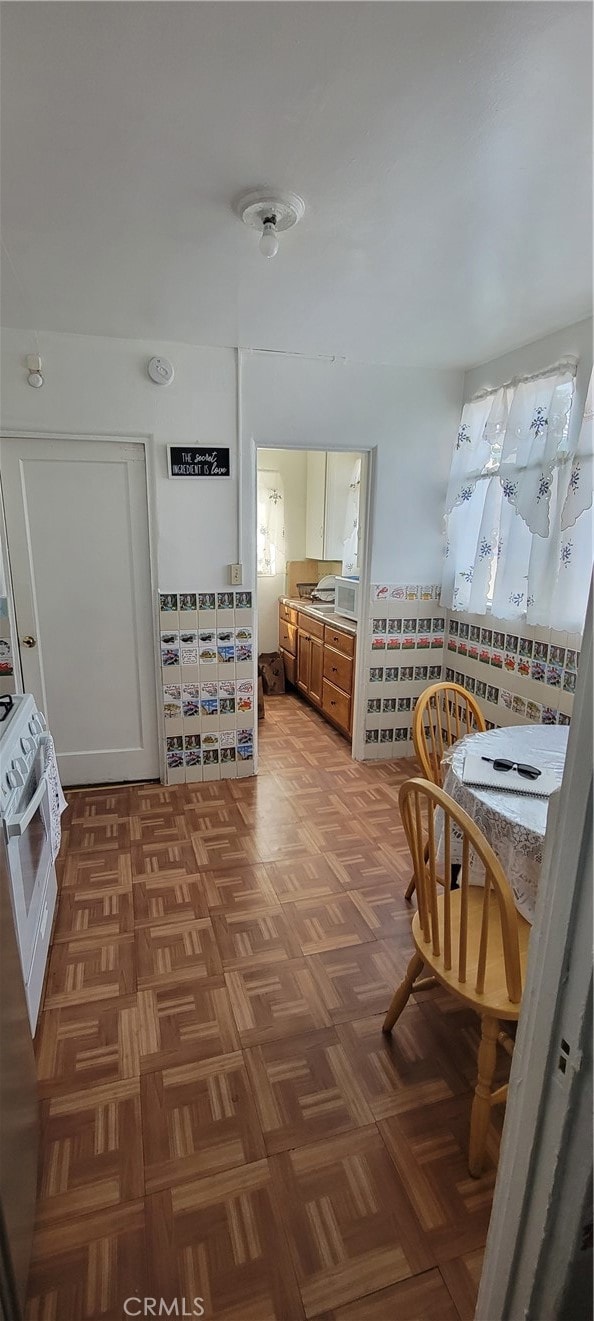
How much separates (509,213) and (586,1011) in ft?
6.67

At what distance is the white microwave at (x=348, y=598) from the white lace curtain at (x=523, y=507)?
0.64 meters

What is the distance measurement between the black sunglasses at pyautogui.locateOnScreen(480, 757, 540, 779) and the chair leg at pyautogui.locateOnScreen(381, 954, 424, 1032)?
627 mm

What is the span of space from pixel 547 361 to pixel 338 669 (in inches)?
86.3

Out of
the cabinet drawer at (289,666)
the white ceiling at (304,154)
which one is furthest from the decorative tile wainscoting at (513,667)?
the cabinet drawer at (289,666)

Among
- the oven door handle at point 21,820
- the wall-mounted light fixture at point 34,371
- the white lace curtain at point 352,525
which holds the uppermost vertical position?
the wall-mounted light fixture at point 34,371

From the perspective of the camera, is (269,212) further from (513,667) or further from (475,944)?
(513,667)

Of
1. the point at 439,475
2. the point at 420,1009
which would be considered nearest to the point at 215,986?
the point at 420,1009

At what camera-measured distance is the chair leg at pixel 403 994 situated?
161 cm

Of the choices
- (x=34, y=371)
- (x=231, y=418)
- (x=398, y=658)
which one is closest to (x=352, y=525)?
(x=398, y=658)

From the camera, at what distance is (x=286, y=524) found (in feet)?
17.4

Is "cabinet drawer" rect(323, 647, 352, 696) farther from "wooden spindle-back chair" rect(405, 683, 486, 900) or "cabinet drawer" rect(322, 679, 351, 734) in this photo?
"wooden spindle-back chair" rect(405, 683, 486, 900)

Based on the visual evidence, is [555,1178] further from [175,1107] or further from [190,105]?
[190,105]

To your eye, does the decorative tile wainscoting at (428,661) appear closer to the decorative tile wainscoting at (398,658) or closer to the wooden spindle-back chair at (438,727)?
the decorative tile wainscoting at (398,658)

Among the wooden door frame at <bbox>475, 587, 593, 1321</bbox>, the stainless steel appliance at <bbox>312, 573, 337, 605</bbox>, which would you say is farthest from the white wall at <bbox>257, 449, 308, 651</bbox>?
the wooden door frame at <bbox>475, 587, 593, 1321</bbox>
